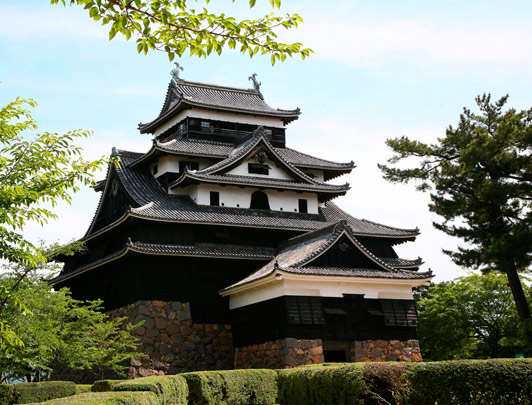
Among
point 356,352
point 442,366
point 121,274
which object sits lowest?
point 442,366

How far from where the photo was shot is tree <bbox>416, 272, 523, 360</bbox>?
37.1 meters

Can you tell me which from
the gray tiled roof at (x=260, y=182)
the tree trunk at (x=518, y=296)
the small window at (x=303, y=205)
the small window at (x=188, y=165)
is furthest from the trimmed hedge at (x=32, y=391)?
the tree trunk at (x=518, y=296)

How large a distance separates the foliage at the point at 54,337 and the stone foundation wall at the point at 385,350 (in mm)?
9265

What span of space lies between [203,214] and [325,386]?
15.6m

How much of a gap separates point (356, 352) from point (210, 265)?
25.4 feet

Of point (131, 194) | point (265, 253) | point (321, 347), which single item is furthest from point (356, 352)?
point (131, 194)

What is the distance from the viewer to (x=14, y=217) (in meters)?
9.82

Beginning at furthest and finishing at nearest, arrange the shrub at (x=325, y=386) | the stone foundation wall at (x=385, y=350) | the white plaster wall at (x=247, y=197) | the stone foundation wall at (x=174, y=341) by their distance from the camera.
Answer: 1. the white plaster wall at (x=247, y=197)
2. the stone foundation wall at (x=174, y=341)
3. the stone foundation wall at (x=385, y=350)
4. the shrub at (x=325, y=386)

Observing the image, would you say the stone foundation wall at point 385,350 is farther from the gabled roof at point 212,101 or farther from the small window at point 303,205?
the gabled roof at point 212,101

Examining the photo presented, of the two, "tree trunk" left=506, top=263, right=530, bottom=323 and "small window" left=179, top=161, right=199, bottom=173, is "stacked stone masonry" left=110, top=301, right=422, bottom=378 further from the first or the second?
"small window" left=179, top=161, right=199, bottom=173

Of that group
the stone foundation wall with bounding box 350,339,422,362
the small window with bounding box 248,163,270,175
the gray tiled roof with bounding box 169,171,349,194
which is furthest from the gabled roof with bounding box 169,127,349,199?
the stone foundation wall with bounding box 350,339,422,362

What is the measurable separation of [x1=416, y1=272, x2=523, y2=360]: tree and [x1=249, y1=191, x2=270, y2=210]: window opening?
13.8 metres

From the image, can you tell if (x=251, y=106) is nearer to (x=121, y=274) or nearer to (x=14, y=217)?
(x=121, y=274)

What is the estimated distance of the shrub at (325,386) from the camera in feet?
44.4
